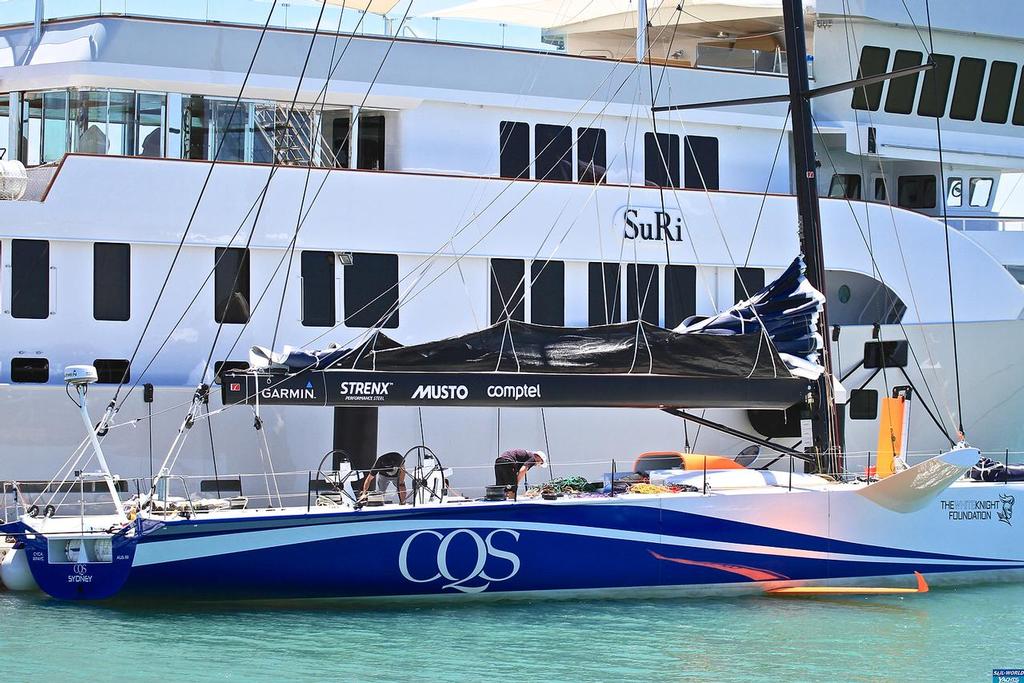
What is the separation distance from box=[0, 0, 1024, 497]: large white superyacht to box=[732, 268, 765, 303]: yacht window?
0.04 m

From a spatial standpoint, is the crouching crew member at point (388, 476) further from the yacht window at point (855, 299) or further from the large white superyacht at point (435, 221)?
the yacht window at point (855, 299)

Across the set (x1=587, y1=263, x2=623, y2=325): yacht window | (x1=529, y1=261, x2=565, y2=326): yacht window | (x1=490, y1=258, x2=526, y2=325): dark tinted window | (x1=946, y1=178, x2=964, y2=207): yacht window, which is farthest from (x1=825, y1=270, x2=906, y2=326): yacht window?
(x1=490, y1=258, x2=526, y2=325): dark tinted window

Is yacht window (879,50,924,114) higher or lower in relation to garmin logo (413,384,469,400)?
higher

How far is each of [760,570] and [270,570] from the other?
472cm

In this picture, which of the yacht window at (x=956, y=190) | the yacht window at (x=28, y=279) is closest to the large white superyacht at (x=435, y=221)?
the yacht window at (x=28, y=279)

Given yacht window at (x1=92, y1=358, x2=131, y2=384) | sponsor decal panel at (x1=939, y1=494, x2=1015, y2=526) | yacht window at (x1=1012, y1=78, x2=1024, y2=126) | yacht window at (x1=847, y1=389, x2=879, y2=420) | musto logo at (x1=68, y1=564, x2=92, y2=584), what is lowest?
musto logo at (x1=68, y1=564, x2=92, y2=584)

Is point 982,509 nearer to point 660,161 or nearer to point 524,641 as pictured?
point 524,641

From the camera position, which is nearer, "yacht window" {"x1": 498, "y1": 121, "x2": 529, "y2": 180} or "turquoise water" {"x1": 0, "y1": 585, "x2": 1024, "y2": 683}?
"turquoise water" {"x1": 0, "y1": 585, "x2": 1024, "y2": 683}

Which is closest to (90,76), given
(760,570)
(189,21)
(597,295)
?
(189,21)

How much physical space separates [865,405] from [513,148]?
566 centimetres

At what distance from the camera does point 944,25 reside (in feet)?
64.4

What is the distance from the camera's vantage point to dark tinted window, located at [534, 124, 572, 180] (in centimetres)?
1769

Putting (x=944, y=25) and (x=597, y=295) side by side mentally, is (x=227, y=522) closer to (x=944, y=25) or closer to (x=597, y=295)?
(x=597, y=295)

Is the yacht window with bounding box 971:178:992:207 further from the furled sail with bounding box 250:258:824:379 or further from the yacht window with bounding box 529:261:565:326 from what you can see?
the yacht window with bounding box 529:261:565:326
